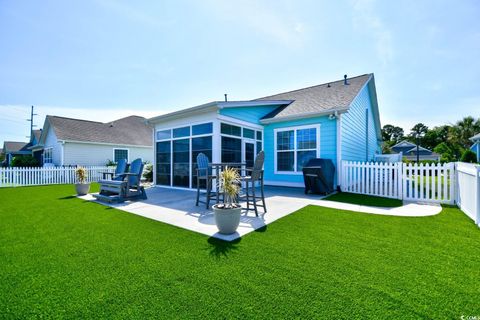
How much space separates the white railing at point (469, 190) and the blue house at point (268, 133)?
326cm

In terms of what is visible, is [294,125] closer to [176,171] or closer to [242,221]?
[176,171]

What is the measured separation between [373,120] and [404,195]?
8927mm

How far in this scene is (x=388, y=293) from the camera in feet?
6.47

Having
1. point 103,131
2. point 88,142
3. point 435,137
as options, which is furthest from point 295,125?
point 435,137

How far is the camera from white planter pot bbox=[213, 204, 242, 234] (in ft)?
11.5

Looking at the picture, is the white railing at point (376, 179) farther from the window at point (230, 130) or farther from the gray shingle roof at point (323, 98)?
the window at point (230, 130)

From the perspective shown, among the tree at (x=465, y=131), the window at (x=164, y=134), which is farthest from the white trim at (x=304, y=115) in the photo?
the tree at (x=465, y=131)

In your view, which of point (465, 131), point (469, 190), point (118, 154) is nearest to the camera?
point (469, 190)

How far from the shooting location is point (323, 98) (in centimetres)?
975

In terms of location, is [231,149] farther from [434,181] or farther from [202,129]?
[434,181]

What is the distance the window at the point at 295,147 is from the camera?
8.68 m

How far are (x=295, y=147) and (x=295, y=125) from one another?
2.99ft

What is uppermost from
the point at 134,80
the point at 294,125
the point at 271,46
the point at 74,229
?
the point at 271,46

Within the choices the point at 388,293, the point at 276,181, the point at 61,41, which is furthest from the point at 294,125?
the point at 61,41
